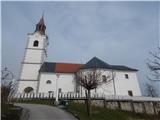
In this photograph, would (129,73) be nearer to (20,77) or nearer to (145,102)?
(145,102)

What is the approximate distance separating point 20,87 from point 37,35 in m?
13.6

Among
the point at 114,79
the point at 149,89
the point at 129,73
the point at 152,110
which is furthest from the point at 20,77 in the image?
the point at 149,89

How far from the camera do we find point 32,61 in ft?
124

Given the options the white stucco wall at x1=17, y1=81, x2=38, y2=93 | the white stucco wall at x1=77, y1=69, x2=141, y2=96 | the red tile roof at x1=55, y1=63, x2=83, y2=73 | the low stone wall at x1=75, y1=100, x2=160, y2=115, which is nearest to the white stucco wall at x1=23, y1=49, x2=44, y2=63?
the red tile roof at x1=55, y1=63, x2=83, y2=73

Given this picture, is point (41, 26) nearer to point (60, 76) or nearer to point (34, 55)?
point (34, 55)

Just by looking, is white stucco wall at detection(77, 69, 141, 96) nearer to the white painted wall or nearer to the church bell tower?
the church bell tower

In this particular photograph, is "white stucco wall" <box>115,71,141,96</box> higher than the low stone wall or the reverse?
higher

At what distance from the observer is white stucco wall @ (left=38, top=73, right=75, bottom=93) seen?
113ft

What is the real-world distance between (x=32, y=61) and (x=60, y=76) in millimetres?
7128

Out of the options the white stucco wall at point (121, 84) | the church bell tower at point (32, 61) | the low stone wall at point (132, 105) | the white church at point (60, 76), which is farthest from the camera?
the church bell tower at point (32, 61)

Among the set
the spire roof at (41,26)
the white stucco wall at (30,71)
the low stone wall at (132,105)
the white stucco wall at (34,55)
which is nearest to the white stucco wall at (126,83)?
the low stone wall at (132,105)

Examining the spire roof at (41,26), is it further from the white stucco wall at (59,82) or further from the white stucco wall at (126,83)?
the white stucco wall at (126,83)

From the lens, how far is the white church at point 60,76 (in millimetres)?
33781

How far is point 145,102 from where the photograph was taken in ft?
88.8
